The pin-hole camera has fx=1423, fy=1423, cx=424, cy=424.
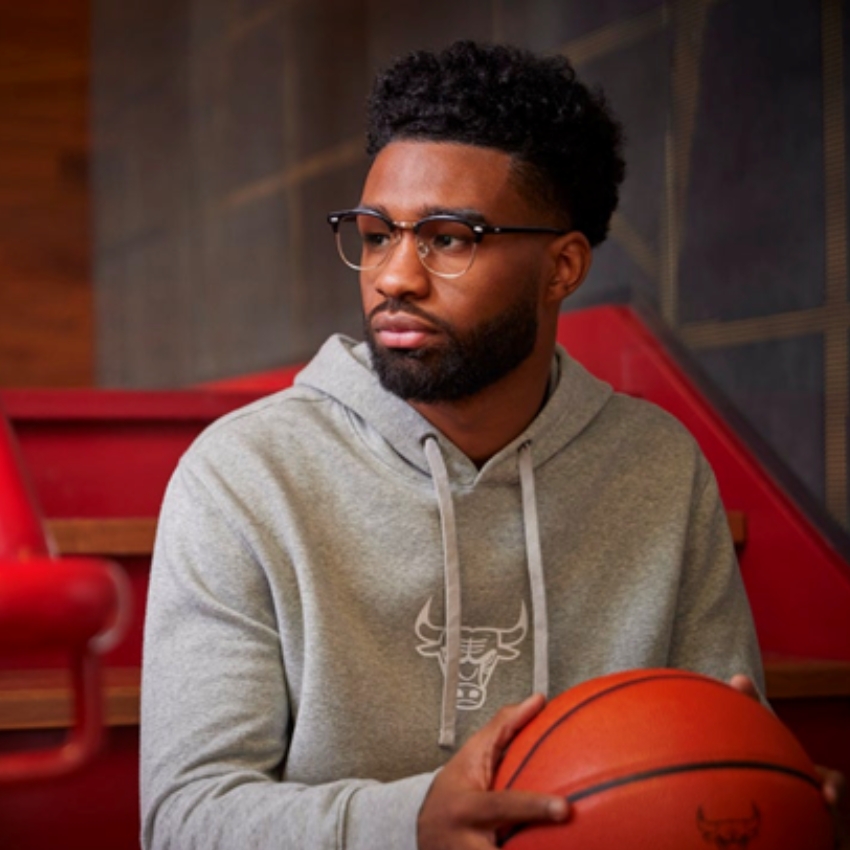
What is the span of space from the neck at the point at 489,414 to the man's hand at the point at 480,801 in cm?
47

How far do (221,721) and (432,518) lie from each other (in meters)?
0.35

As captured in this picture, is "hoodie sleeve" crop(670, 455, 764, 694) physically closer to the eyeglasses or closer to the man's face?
the man's face

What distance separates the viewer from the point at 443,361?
1596 mm

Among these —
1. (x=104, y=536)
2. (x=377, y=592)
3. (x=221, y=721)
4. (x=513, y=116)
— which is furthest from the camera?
(x=104, y=536)

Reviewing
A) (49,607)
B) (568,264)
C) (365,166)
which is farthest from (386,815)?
(365,166)

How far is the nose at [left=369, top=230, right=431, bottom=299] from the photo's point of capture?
1564 millimetres

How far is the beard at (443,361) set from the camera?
1.59m

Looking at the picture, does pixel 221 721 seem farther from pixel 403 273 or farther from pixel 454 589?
pixel 403 273

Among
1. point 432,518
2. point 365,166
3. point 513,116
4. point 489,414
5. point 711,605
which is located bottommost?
point 711,605

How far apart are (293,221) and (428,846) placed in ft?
10.2

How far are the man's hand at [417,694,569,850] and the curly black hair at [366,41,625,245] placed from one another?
69 centimetres

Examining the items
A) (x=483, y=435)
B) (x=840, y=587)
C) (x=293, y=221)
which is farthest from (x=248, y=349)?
(x=483, y=435)

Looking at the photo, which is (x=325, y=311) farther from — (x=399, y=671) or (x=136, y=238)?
(x=399, y=671)

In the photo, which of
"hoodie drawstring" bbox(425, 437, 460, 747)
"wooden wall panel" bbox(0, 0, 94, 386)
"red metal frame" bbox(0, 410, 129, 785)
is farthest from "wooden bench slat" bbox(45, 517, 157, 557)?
"wooden wall panel" bbox(0, 0, 94, 386)
